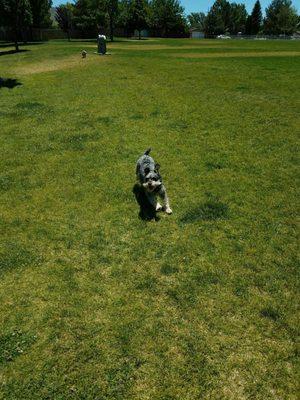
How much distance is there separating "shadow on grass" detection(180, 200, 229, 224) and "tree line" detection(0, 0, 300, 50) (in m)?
36.3

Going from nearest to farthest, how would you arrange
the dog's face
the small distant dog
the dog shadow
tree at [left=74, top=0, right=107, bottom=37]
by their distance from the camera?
the dog's face < the small distant dog < the dog shadow < tree at [left=74, top=0, right=107, bottom=37]

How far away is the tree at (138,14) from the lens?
7575 centimetres

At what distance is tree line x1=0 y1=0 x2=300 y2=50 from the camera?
53894 millimetres

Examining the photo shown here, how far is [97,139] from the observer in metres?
15.3

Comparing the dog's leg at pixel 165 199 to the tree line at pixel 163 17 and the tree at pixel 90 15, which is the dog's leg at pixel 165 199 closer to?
the tree line at pixel 163 17

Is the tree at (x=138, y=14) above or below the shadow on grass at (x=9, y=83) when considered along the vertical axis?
above

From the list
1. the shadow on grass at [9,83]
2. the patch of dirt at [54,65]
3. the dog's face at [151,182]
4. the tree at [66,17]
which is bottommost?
the shadow on grass at [9,83]

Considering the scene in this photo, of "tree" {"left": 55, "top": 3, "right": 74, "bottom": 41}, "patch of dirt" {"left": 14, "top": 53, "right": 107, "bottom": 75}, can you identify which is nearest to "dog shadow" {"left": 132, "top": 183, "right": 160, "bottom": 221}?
"patch of dirt" {"left": 14, "top": 53, "right": 107, "bottom": 75}

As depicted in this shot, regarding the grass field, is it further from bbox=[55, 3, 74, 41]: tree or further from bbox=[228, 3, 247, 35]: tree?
bbox=[228, 3, 247, 35]: tree

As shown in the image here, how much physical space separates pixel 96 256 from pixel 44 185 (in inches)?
165

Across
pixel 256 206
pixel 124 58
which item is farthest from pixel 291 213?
pixel 124 58

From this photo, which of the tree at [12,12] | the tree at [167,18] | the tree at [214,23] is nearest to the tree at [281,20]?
the tree at [214,23]

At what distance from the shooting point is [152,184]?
936cm

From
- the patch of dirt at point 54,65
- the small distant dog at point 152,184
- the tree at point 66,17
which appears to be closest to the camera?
the small distant dog at point 152,184
